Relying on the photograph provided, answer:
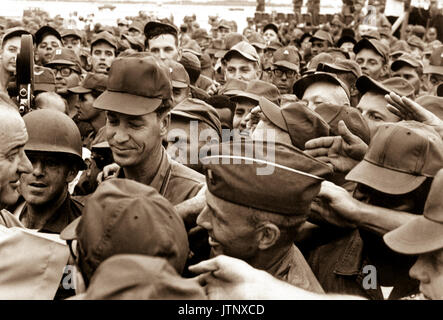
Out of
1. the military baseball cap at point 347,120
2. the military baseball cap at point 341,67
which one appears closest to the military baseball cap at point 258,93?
the military baseball cap at point 341,67

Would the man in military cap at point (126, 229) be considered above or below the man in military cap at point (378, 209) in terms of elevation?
above

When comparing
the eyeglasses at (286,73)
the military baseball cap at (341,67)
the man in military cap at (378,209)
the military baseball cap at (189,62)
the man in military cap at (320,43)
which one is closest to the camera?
the man in military cap at (378,209)

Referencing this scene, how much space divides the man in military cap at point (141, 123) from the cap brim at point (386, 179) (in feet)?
2.79

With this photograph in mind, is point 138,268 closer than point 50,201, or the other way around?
point 138,268

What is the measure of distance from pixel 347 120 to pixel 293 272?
1.51 m

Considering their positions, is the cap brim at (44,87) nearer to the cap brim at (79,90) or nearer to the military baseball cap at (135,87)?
the cap brim at (79,90)

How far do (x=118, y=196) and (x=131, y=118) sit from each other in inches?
55.9

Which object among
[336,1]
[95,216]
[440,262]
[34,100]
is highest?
[95,216]

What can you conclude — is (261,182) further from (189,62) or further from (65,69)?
(65,69)

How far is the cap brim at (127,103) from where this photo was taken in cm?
356

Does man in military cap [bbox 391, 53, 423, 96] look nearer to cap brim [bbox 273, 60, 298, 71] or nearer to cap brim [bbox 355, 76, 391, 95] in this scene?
cap brim [bbox 273, 60, 298, 71]

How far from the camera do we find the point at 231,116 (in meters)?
6.76
